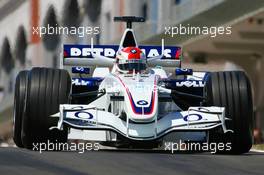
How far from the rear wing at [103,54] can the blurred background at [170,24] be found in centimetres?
1033

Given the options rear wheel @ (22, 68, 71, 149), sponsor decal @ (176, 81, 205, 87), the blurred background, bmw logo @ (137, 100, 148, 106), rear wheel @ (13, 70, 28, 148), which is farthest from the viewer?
the blurred background

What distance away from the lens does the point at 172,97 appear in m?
14.1

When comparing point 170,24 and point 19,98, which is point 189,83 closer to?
point 19,98

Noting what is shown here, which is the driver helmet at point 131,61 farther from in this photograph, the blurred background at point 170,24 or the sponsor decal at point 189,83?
the blurred background at point 170,24

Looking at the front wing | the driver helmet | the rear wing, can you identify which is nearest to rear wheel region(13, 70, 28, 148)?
the front wing

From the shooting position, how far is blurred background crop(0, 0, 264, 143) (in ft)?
95.3

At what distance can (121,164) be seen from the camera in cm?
1061

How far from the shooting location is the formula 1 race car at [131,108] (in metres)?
12.8

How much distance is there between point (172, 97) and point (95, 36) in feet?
113

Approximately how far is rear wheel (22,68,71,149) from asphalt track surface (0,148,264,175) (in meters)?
1.21

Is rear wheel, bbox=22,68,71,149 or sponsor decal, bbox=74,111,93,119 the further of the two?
rear wheel, bbox=22,68,71,149

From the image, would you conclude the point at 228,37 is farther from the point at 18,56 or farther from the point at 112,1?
the point at 18,56

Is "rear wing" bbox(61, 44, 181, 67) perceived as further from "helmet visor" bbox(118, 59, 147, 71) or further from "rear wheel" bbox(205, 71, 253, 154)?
"rear wheel" bbox(205, 71, 253, 154)

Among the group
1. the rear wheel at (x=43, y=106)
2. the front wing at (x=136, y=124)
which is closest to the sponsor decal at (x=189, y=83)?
the front wing at (x=136, y=124)
